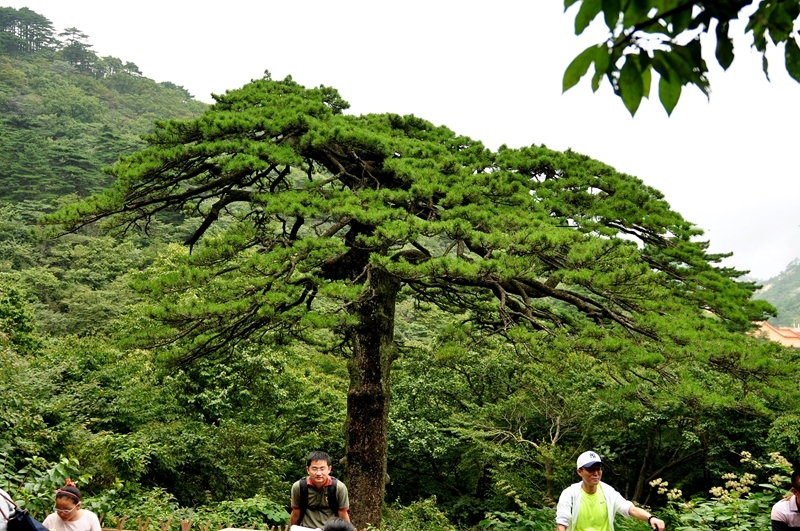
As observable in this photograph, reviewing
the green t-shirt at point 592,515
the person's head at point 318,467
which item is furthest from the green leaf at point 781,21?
the person's head at point 318,467

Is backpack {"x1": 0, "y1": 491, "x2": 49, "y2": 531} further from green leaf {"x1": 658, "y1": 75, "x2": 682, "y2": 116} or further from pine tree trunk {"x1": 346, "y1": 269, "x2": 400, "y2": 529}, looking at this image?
pine tree trunk {"x1": 346, "y1": 269, "x2": 400, "y2": 529}

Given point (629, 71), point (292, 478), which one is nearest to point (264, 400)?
point (292, 478)

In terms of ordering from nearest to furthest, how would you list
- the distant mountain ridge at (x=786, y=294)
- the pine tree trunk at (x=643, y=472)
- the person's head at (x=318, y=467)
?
the person's head at (x=318, y=467)
the pine tree trunk at (x=643, y=472)
the distant mountain ridge at (x=786, y=294)

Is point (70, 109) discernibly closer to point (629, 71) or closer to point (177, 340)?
point (177, 340)

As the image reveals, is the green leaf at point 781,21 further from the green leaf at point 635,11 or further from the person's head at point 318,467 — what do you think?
the person's head at point 318,467

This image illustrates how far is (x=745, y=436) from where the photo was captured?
32.0 ft

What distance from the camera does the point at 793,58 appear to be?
1.45 meters

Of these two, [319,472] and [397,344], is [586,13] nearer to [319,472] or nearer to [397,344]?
[319,472]

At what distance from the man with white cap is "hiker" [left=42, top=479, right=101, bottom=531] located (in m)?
2.92

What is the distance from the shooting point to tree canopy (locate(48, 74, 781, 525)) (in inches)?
250

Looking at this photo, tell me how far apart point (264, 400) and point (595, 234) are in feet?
24.6

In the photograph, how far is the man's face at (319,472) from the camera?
401 cm

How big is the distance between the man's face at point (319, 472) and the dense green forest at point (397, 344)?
2321mm

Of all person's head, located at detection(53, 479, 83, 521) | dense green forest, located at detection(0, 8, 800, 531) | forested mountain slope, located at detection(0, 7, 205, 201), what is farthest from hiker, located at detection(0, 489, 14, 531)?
forested mountain slope, located at detection(0, 7, 205, 201)
